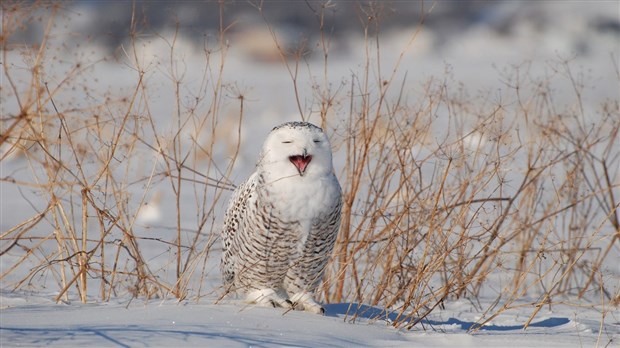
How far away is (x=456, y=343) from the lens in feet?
10.5

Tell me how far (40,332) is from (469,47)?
140 ft

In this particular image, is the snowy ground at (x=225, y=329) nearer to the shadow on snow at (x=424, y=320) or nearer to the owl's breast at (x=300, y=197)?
the shadow on snow at (x=424, y=320)

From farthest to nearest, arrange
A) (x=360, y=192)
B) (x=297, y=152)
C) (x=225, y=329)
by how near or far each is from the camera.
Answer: (x=360, y=192)
(x=297, y=152)
(x=225, y=329)

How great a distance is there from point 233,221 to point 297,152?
65 centimetres

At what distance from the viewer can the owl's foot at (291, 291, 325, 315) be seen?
373 cm

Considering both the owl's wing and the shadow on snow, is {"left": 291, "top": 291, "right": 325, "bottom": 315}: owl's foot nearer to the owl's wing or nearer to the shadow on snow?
the shadow on snow

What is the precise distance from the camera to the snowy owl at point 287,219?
3441mm

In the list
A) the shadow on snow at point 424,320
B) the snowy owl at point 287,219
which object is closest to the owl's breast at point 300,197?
the snowy owl at point 287,219

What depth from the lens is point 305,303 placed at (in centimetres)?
379

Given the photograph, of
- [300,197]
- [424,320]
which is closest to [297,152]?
[300,197]

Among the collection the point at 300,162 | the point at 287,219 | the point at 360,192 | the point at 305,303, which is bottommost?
the point at 305,303

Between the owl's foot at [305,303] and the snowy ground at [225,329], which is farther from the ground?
the owl's foot at [305,303]

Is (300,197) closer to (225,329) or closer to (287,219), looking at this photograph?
(287,219)

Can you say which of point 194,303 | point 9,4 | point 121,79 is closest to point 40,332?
point 194,303
